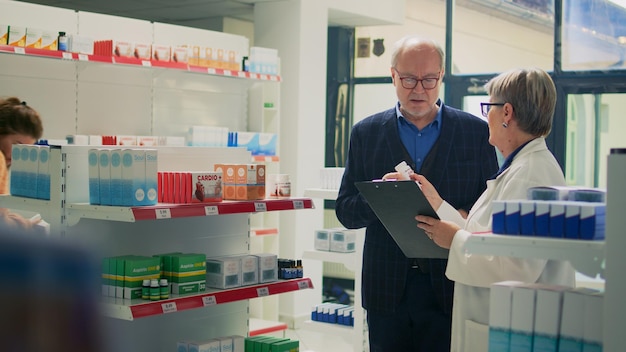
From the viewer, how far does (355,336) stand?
589 centimetres

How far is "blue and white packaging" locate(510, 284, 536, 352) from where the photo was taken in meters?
2.27

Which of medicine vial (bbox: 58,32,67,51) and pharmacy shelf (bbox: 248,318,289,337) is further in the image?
pharmacy shelf (bbox: 248,318,289,337)

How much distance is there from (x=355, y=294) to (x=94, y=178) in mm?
2620

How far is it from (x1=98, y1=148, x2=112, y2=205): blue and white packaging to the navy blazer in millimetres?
1055

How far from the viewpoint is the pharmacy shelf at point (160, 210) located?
348 cm

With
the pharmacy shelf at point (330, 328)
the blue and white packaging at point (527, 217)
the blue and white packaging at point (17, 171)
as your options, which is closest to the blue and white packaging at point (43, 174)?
the blue and white packaging at point (17, 171)

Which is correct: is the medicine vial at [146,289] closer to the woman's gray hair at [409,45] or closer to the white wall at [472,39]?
the woman's gray hair at [409,45]

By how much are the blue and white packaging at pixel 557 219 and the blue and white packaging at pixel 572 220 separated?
1cm

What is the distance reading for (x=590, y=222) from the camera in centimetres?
215

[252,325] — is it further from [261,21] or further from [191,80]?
[261,21]

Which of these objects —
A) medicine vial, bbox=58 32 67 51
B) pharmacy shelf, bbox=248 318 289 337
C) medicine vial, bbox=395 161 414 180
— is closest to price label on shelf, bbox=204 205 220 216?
medicine vial, bbox=395 161 414 180

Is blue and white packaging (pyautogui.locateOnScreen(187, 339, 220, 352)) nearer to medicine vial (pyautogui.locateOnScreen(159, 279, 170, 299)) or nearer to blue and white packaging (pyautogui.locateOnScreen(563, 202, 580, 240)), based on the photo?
medicine vial (pyautogui.locateOnScreen(159, 279, 170, 299))

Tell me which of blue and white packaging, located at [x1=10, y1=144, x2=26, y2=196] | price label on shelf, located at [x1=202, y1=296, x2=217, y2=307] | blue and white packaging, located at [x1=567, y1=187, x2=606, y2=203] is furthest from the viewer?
blue and white packaging, located at [x1=10, y1=144, x2=26, y2=196]

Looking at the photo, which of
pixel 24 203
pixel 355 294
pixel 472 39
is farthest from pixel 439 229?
pixel 472 39
